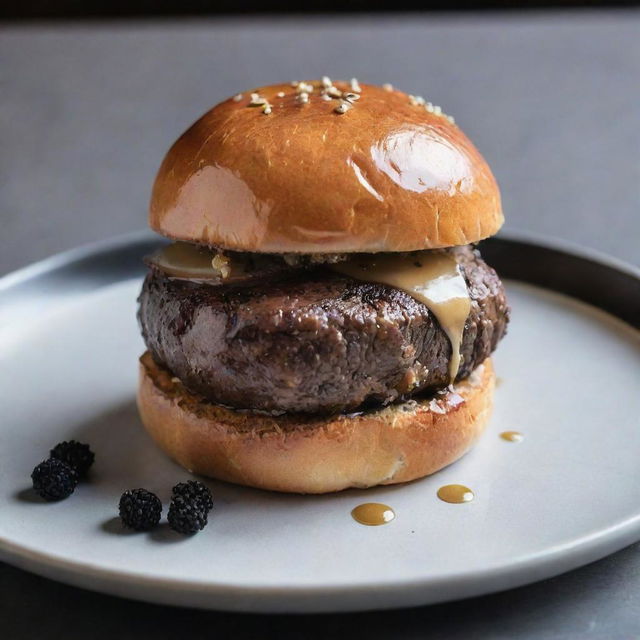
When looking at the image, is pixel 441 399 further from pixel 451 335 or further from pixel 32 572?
pixel 32 572

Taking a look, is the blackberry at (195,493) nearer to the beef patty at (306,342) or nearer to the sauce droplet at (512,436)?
the beef patty at (306,342)

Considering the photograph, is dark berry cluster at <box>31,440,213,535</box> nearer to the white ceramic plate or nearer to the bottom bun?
the white ceramic plate

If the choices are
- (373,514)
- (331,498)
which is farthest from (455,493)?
(331,498)

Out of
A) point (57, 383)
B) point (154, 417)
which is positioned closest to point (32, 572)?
point (154, 417)

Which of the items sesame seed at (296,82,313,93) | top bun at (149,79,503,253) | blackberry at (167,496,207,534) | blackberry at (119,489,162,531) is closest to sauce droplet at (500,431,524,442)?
top bun at (149,79,503,253)

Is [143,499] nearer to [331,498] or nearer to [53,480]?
[53,480]

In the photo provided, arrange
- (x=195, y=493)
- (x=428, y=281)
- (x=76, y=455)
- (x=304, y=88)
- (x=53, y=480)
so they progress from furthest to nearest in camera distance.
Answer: (x=304, y=88) → (x=76, y=455) → (x=428, y=281) → (x=53, y=480) → (x=195, y=493)

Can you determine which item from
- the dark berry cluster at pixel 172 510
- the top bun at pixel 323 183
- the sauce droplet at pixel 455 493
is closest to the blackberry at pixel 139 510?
the dark berry cluster at pixel 172 510
